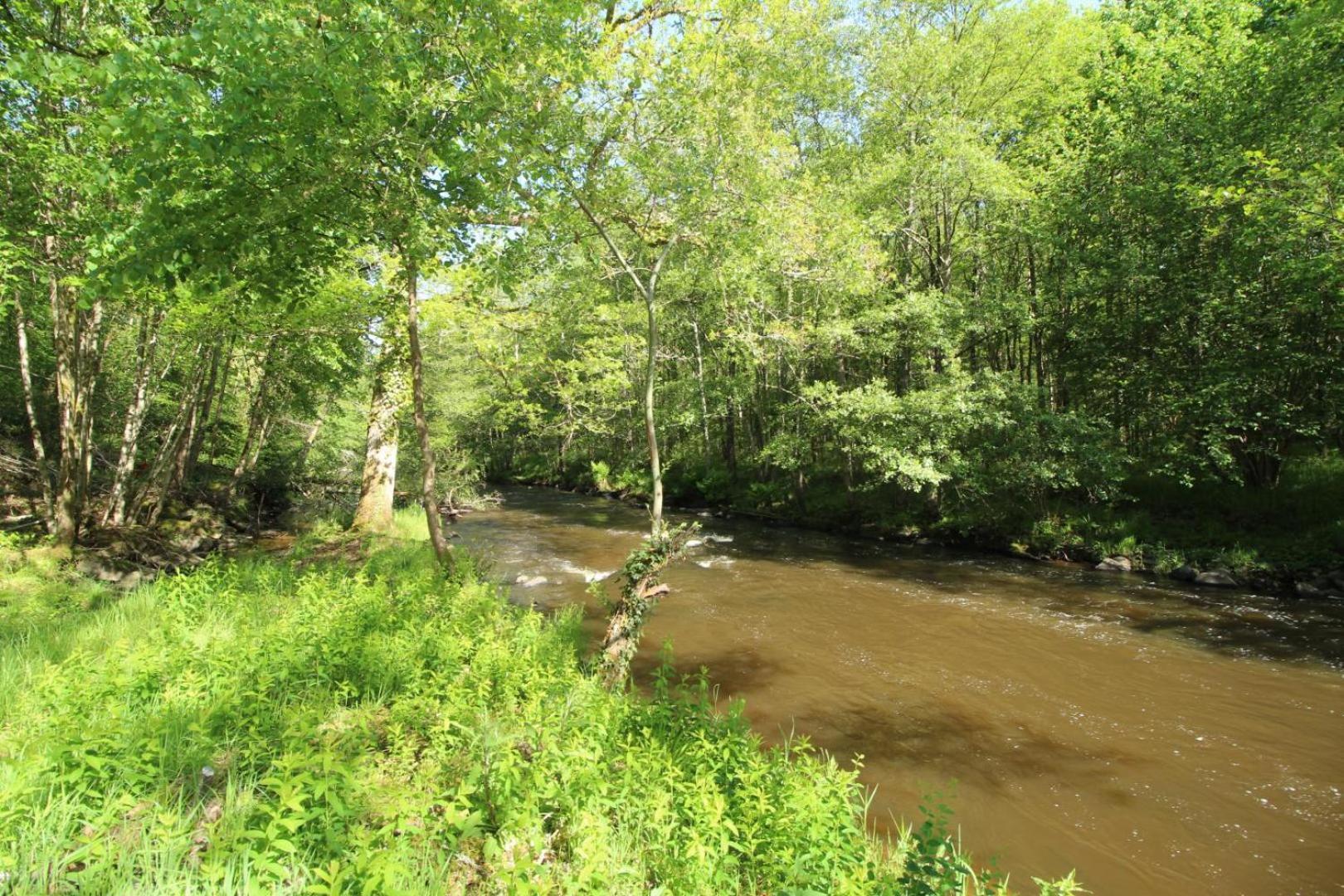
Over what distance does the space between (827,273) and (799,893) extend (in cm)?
1600

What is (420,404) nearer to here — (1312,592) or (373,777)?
(373,777)

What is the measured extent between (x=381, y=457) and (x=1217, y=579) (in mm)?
18886

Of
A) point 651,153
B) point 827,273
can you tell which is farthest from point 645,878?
point 827,273

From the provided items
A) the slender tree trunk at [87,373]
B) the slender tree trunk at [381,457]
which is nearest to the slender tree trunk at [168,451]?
the slender tree trunk at [87,373]

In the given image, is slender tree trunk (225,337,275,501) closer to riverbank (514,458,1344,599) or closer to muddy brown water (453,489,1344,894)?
muddy brown water (453,489,1344,894)

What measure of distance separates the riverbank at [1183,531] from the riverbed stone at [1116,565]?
0.02m

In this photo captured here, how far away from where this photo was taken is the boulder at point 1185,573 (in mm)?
13727

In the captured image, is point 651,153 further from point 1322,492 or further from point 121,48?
point 1322,492

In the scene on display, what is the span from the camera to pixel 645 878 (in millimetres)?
3285

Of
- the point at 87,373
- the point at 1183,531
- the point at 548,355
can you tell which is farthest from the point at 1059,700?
the point at 87,373

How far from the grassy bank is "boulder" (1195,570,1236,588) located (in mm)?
13086

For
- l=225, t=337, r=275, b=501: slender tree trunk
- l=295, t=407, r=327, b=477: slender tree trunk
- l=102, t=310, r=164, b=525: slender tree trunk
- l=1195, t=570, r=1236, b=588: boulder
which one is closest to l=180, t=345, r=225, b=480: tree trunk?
l=225, t=337, r=275, b=501: slender tree trunk

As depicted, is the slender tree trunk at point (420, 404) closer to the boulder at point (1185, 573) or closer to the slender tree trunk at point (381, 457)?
the slender tree trunk at point (381, 457)

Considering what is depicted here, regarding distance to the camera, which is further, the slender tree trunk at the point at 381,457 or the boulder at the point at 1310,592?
the boulder at the point at 1310,592
